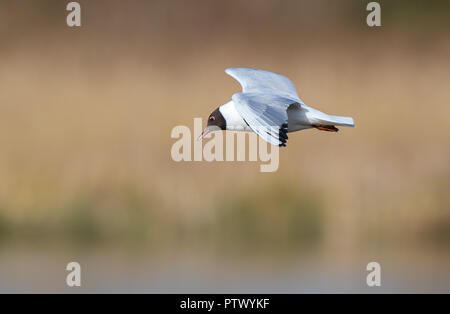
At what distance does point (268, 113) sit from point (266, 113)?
0.5 inches

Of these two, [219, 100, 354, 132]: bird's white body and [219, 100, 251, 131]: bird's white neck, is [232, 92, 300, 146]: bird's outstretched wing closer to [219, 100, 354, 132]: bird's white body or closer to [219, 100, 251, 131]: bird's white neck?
[219, 100, 354, 132]: bird's white body

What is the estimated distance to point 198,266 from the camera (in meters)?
13.1

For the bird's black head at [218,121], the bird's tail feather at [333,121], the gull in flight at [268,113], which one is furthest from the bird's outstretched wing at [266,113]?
the bird's black head at [218,121]

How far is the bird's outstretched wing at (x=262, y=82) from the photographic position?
7168 millimetres

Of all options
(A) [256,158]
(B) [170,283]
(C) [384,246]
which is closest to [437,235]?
(C) [384,246]

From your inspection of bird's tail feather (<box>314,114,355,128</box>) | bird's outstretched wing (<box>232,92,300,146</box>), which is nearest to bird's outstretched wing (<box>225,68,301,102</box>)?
bird's outstretched wing (<box>232,92,300,146</box>)

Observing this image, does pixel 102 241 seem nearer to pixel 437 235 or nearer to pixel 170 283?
pixel 170 283

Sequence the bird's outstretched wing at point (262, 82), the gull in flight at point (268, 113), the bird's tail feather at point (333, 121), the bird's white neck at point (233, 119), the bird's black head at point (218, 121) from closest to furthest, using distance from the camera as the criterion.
A: the gull in flight at point (268, 113) < the bird's tail feather at point (333, 121) < the bird's white neck at point (233, 119) < the bird's black head at point (218, 121) < the bird's outstretched wing at point (262, 82)

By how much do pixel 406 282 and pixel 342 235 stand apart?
2043 millimetres

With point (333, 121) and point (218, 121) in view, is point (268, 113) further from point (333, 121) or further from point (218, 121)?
point (218, 121)

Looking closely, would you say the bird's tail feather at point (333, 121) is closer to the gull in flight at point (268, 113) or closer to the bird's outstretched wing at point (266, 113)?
the gull in flight at point (268, 113)

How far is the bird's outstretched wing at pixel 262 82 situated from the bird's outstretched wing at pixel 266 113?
1.23ft

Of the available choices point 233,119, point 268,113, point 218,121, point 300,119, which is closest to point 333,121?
point 300,119

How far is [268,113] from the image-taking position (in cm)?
623
